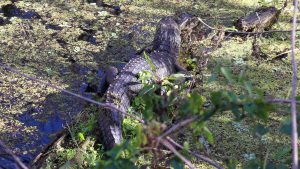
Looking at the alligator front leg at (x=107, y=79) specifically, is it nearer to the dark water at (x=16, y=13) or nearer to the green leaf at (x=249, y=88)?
the dark water at (x=16, y=13)

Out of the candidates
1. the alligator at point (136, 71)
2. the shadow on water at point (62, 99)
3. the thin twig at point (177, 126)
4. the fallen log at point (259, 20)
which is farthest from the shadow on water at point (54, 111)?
the thin twig at point (177, 126)

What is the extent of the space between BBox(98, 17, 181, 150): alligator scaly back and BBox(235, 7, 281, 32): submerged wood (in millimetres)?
646

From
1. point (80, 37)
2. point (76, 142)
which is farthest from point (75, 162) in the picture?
point (80, 37)

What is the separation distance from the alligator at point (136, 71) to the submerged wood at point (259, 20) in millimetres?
570

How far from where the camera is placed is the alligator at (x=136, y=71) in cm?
276

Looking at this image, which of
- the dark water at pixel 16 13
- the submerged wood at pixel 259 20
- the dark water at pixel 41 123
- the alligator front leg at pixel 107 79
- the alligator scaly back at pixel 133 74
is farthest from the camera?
the dark water at pixel 16 13

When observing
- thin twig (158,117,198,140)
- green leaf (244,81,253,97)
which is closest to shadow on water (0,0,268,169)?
thin twig (158,117,198,140)

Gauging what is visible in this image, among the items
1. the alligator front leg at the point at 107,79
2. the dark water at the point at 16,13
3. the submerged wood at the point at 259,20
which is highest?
the submerged wood at the point at 259,20

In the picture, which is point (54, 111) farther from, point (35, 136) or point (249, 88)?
point (249, 88)

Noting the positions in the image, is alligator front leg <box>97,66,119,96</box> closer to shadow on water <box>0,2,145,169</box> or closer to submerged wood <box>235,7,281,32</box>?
shadow on water <box>0,2,145,169</box>

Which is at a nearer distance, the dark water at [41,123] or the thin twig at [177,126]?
the thin twig at [177,126]

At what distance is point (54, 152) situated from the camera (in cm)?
281

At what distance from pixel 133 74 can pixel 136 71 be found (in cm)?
4

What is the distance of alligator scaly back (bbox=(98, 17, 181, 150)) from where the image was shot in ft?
9.05
